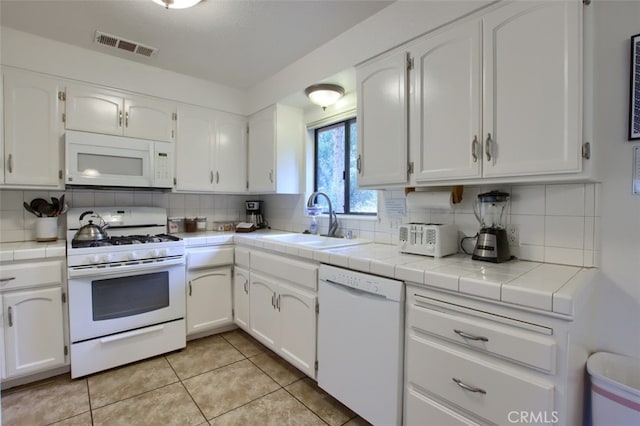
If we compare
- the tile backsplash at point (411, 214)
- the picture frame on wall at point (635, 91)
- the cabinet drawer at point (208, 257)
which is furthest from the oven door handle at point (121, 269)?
the picture frame on wall at point (635, 91)

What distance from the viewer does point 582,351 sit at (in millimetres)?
1194

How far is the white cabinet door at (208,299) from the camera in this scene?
2549 mm

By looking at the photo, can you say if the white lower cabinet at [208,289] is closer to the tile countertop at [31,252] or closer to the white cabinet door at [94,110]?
the tile countertop at [31,252]

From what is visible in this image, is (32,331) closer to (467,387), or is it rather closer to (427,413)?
(427,413)

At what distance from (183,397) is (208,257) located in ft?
3.52

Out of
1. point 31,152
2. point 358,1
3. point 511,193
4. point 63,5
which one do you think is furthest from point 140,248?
point 511,193

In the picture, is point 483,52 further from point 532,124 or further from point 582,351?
point 582,351

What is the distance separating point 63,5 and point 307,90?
159 centimetres

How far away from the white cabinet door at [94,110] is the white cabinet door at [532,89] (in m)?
2.66

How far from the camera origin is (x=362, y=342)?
5.11 ft

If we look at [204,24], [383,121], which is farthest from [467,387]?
[204,24]

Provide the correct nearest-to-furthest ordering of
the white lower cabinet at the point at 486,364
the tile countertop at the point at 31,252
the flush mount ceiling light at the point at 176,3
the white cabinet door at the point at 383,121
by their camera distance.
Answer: the white lower cabinet at the point at 486,364, the flush mount ceiling light at the point at 176,3, the white cabinet door at the point at 383,121, the tile countertop at the point at 31,252

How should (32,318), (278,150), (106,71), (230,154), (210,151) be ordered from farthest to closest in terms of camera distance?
(230,154), (210,151), (278,150), (106,71), (32,318)

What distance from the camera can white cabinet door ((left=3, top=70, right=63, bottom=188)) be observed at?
2105 millimetres
